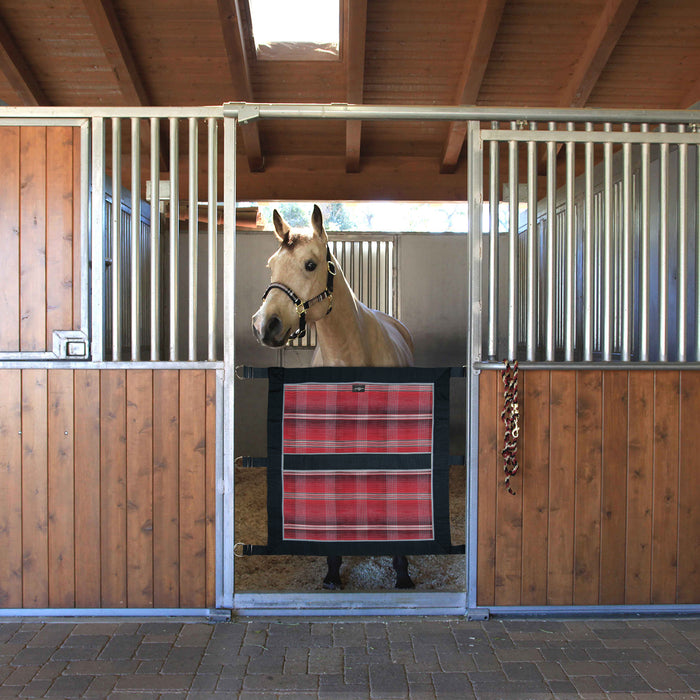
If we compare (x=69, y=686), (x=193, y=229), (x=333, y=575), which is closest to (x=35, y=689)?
(x=69, y=686)

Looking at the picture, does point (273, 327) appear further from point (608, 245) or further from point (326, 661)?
point (608, 245)

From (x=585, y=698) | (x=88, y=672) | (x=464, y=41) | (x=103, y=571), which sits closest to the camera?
(x=585, y=698)

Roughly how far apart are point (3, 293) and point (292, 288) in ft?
3.72

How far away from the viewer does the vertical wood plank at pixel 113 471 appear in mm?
2246

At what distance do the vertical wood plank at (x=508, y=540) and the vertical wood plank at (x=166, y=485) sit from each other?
1.27 m

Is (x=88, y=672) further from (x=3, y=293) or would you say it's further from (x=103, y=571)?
(x=3, y=293)

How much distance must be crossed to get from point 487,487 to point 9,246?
212 cm

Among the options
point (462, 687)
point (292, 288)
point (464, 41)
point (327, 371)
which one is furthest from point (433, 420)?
point (464, 41)

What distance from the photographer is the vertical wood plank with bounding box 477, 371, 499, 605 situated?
2281 mm

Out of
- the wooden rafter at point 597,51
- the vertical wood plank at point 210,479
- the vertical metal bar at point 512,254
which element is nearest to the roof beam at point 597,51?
the wooden rafter at point 597,51

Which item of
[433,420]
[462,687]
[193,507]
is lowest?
[462,687]

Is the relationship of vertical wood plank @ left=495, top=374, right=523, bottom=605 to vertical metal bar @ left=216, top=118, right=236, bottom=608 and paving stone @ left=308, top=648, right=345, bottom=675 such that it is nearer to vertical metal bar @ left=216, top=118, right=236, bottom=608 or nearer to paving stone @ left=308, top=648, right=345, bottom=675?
paving stone @ left=308, top=648, right=345, bottom=675

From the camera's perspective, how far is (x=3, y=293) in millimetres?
2260

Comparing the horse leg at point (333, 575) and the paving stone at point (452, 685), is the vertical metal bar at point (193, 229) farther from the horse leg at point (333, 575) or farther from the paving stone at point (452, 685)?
the paving stone at point (452, 685)
